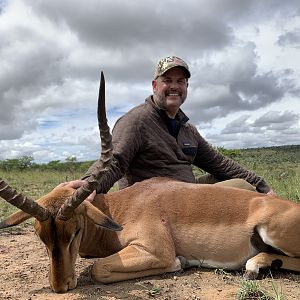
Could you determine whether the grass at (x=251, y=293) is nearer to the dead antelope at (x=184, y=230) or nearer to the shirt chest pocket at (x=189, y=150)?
the dead antelope at (x=184, y=230)

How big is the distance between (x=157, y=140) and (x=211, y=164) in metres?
1.51

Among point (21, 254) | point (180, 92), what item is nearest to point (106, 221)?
point (21, 254)

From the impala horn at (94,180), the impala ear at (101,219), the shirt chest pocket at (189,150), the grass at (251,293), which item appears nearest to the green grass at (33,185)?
the shirt chest pocket at (189,150)

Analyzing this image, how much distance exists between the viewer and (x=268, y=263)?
16.1 feet

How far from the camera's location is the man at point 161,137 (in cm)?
616

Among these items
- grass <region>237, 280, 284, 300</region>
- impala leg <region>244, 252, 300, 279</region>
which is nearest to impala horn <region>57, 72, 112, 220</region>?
grass <region>237, 280, 284, 300</region>

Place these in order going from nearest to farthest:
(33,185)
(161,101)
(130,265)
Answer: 1. (130,265)
2. (161,101)
3. (33,185)

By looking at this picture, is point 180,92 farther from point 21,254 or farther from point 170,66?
point 21,254

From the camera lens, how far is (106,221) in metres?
4.39

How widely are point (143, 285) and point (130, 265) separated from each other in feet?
0.80

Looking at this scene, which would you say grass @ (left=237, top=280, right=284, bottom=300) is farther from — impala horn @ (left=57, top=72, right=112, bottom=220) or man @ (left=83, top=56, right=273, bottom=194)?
man @ (left=83, top=56, right=273, bottom=194)

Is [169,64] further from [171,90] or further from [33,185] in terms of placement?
[33,185]

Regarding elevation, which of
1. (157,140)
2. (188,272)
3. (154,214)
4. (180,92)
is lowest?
(188,272)

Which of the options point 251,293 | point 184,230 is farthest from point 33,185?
point 251,293
